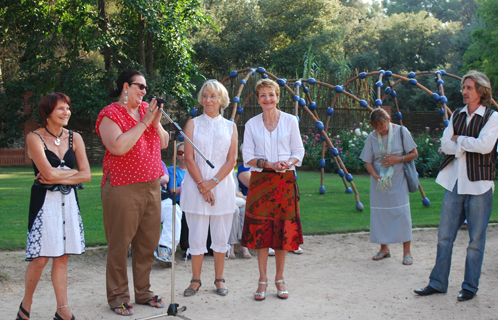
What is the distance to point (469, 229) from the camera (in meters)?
4.28

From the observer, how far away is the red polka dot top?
3.85m

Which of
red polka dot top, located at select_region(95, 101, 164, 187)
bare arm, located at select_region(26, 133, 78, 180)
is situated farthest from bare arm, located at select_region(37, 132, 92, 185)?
red polka dot top, located at select_region(95, 101, 164, 187)

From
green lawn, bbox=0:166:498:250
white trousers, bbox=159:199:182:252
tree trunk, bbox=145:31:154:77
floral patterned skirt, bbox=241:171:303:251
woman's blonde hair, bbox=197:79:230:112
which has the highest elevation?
tree trunk, bbox=145:31:154:77

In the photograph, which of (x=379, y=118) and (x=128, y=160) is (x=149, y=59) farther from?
(x=128, y=160)

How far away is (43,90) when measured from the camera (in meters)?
16.8

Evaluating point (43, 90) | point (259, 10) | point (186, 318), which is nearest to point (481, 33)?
point (259, 10)

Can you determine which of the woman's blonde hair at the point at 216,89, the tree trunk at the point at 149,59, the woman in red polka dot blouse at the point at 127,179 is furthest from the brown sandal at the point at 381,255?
the tree trunk at the point at 149,59

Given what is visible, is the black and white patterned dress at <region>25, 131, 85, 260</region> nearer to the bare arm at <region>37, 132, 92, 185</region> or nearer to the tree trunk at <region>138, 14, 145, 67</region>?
the bare arm at <region>37, 132, 92, 185</region>

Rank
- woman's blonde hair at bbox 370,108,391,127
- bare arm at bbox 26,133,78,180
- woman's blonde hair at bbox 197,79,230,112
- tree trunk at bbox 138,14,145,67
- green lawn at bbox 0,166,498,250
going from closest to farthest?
bare arm at bbox 26,133,78,180 < woman's blonde hair at bbox 197,79,230,112 < woman's blonde hair at bbox 370,108,391,127 < green lawn at bbox 0,166,498,250 < tree trunk at bbox 138,14,145,67

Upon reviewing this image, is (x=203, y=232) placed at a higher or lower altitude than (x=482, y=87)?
lower

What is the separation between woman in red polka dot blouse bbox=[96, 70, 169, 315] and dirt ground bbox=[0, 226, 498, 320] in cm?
41

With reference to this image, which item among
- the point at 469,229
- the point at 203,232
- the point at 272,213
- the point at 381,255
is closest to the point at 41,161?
the point at 203,232

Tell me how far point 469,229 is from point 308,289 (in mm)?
1592

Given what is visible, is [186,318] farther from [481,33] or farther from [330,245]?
[481,33]
